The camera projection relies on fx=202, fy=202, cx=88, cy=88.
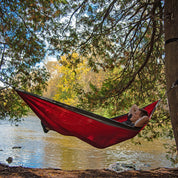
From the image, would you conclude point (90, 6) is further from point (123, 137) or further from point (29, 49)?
point (123, 137)

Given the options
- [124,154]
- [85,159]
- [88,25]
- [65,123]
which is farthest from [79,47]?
[124,154]

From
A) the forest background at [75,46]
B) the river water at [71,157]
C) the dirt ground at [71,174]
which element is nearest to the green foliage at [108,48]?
the forest background at [75,46]

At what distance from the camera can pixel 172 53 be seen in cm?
204

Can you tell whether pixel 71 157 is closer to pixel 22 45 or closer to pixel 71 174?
pixel 71 174

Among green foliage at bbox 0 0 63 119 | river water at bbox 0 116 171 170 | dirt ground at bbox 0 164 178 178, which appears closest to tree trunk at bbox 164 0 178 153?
dirt ground at bbox 0 164 178 178

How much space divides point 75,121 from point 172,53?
1.20m

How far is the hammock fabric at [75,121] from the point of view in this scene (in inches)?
78.7

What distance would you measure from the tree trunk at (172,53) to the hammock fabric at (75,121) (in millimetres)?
457

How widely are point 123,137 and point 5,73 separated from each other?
6.87 feet

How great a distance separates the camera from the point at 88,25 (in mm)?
3475

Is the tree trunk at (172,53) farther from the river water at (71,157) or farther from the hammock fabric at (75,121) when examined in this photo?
the river water at (71,157)

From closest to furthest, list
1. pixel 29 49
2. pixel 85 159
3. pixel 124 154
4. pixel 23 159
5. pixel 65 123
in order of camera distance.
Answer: pixel 65 123, pixel 29 49, pixel 23 159, pixel 85 159, pixel 124 154

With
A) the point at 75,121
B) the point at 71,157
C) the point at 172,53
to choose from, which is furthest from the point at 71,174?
the point at 71,157

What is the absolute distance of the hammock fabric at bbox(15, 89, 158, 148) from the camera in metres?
2.00
